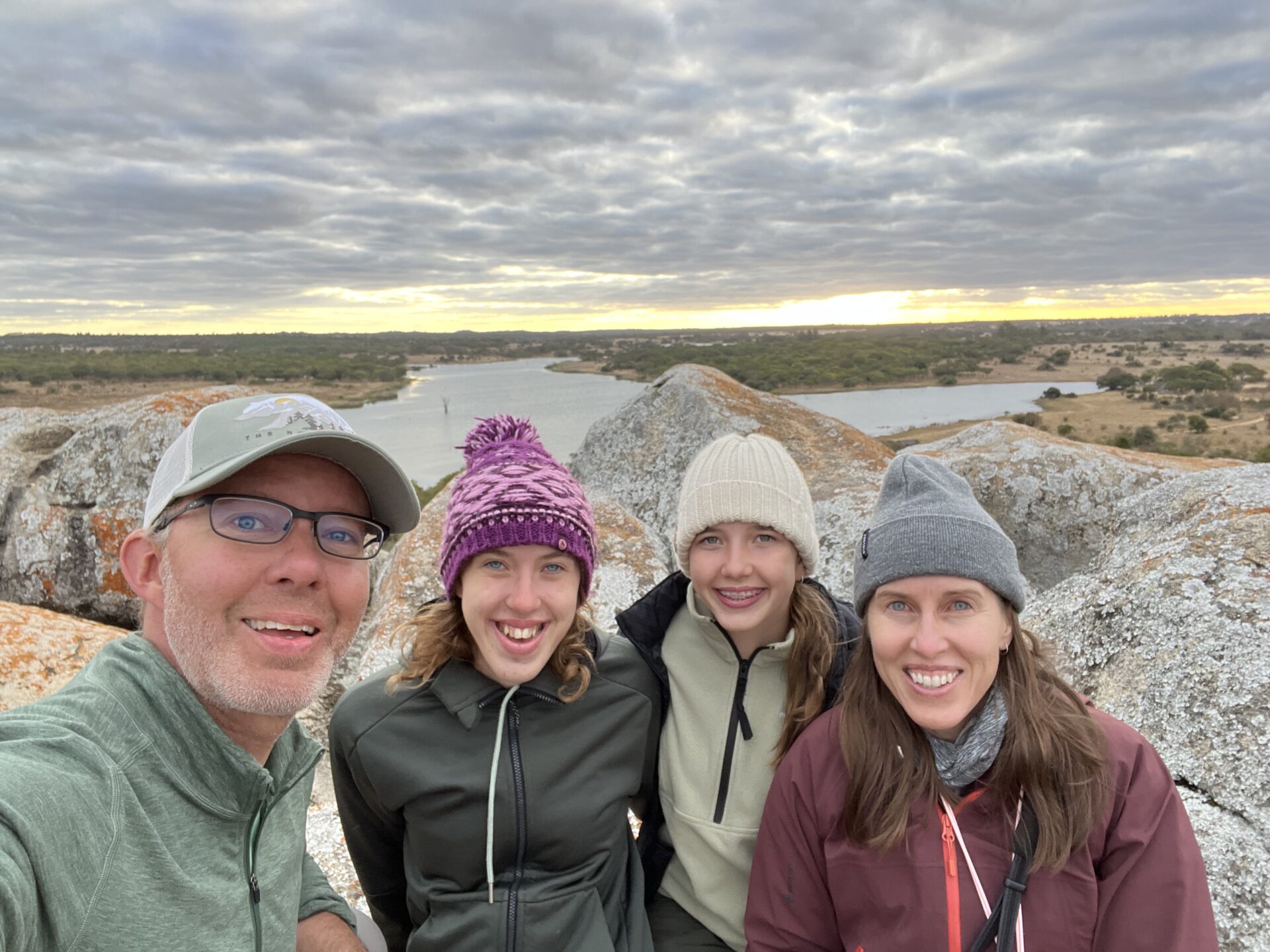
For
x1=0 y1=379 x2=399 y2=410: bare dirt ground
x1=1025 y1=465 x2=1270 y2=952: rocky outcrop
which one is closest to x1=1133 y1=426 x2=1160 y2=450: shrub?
x1=1025 y1=465 x2=1270 y2=952: rocky outcrop

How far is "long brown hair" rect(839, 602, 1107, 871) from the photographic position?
2.34m

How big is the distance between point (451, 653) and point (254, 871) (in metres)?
0.96

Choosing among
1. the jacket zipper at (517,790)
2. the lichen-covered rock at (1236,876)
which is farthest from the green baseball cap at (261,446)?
the lichen-covered rock at (1236,876)

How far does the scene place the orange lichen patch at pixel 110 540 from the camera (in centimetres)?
836

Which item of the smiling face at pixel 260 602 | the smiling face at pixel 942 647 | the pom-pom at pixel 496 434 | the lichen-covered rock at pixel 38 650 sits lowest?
the lichen-covered rock at pixel 38 650

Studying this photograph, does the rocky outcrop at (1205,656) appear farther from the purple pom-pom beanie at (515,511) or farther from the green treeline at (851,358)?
the green treeline at (851,358)

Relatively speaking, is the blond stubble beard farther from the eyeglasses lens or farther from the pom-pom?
the pom-pom

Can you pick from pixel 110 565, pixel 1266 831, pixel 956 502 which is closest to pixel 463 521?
pixel 956 502

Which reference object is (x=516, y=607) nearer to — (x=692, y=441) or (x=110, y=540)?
(x=692, y=441)

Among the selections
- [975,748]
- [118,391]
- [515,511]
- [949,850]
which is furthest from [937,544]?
[118,391]

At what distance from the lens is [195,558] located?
2.16 meters

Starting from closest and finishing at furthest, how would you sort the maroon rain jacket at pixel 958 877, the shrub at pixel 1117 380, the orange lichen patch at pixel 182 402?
the maroon rain jacket at pixel 958 877
the orange lichen patch at pixel 182 402
the shrub at pixel 1117 380

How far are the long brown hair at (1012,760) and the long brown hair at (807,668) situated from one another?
0.82 ft

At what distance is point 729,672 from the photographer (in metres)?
3.24
